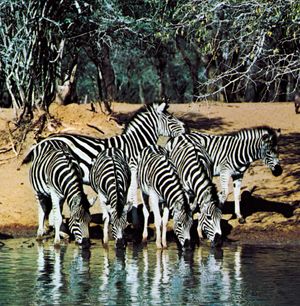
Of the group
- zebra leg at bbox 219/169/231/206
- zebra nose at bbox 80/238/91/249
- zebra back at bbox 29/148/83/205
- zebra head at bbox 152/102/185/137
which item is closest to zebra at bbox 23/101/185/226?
zebra head at bbox 152/102/185/137

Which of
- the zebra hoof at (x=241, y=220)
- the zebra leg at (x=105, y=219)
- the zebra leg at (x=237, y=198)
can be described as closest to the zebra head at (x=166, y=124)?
the zebra leg at (x=237, y=198)

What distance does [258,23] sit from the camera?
50.6 feet

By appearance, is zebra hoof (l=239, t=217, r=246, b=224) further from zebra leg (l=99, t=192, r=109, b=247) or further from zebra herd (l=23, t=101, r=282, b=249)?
zebra leg (l=99, t=192, r=109, b=247)

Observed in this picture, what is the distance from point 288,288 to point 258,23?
444 centimetres

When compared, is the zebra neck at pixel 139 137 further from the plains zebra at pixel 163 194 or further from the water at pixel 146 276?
the water at pixel 146 276

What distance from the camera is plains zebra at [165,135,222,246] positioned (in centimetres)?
1639

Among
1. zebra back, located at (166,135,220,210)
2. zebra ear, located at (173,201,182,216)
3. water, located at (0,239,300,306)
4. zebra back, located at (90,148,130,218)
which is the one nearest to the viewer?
water, located at (0,239,300,306)

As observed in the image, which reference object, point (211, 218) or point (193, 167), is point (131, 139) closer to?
point (193, 167)

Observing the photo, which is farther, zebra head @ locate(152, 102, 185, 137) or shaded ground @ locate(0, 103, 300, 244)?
zebra head @ locate(152, 102, 185, 137)

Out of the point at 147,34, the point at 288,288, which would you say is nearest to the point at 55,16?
the point at 147,34

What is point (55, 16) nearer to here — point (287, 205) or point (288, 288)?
point (287, 205)

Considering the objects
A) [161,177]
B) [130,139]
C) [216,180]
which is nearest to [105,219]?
[161,177]

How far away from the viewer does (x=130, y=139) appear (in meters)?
19.1

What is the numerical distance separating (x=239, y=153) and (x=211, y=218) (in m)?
2.97
